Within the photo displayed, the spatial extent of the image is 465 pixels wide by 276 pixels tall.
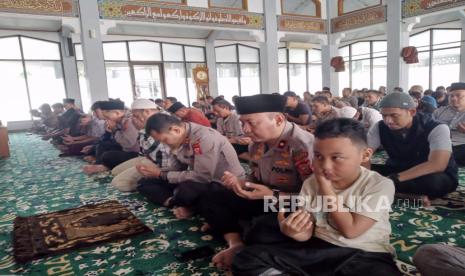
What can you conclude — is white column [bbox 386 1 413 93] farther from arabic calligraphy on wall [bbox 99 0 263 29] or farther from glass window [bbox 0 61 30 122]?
glass window [bbox 0 61 30 122]

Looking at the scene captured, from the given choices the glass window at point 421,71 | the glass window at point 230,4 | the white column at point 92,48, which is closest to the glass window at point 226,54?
the glass window at point 230,4

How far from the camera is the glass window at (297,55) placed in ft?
46.6

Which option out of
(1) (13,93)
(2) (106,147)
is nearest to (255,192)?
(2) (106,147)

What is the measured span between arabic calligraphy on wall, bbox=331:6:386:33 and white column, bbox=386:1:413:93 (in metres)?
0.27

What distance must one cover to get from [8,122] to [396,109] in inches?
440

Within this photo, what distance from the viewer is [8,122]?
1035 cm

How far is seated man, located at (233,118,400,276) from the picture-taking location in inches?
48.0

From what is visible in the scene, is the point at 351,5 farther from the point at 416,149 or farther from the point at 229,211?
the point at 229,211

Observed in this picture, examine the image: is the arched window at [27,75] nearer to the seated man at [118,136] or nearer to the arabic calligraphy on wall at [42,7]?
the arabic calligraphy on wall at [42,7]

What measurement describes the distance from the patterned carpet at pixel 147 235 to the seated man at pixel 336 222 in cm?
41

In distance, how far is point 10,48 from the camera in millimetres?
9977

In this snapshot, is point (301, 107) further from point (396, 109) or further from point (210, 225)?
point (210, 225)

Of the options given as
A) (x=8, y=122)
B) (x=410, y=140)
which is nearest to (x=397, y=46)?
(x=410, y=140)

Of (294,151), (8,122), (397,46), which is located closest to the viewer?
(294,151)
